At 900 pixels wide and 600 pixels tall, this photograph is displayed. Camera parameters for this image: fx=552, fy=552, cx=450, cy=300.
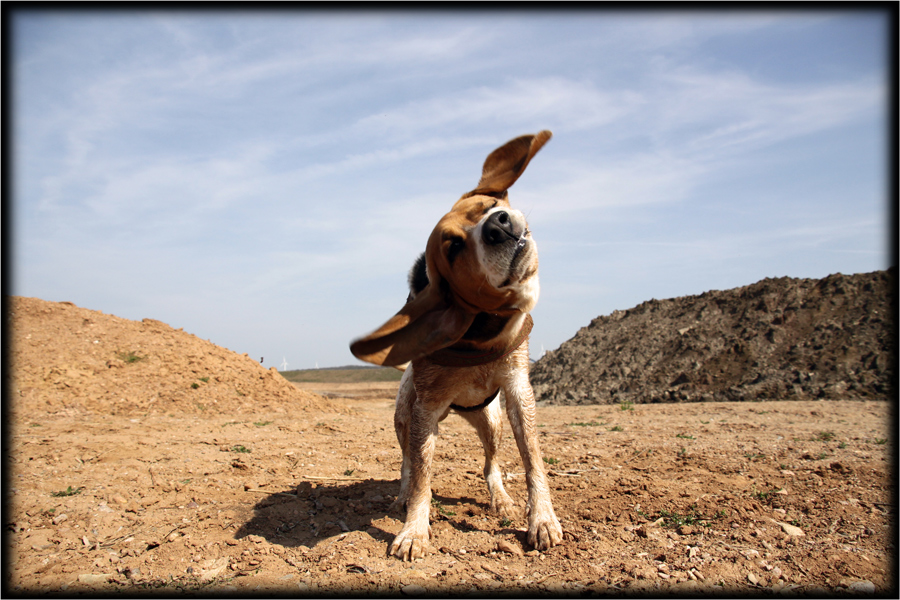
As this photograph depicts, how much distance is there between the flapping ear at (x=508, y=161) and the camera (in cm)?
354

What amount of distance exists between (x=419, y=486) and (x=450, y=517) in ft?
2.43

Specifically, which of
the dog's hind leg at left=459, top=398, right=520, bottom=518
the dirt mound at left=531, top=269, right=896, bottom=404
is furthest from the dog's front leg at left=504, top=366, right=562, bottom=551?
the dirt mound at left=531, top=269, right=896, bottom=404

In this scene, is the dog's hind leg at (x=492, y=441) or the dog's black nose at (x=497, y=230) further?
the dog's hind leg at (x=492, y=441)

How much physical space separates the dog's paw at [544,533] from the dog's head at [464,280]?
4.85 ft

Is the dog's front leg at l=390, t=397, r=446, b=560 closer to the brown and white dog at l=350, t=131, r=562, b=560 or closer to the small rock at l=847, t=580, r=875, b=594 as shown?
the brown and white dog at l=350, t=131, r=562, b=560

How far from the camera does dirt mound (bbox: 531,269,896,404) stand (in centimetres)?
1561

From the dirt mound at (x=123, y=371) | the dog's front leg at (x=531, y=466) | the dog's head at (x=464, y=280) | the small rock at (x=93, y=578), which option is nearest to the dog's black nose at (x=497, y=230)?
the dog's head at (x=464, y=280)

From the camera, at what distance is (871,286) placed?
18.8m

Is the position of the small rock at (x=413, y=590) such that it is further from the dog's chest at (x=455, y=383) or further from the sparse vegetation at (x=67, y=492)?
the sparse vegetation at (x=67, y=492)

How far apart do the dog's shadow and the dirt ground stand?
0.02 m

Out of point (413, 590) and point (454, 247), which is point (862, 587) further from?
point (454, 247)

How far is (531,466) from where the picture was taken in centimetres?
397

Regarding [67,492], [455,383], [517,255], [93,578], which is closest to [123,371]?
[67,492]

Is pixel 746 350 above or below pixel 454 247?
below
